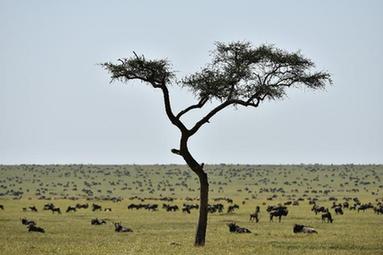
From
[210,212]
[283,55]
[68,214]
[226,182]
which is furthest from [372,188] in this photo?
[283,55]

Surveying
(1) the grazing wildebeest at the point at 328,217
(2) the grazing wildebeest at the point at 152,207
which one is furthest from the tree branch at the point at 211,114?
(2) the grazing wildebeest at the point at 152,207

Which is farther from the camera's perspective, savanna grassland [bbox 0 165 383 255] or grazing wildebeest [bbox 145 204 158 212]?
grazing wildebeest [bbox 145 204 158 212]

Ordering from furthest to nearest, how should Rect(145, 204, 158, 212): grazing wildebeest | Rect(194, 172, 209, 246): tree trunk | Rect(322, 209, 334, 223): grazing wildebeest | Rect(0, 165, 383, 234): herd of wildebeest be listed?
Rect(0, 165, 383, 234): herd of wildebeest, Rect(145, 204, 158, 212): grazing wildebeest, Rect(322, 209, 334, 223): grazing wildebeest, Rect(194, 172, 209, 246): tree trunk

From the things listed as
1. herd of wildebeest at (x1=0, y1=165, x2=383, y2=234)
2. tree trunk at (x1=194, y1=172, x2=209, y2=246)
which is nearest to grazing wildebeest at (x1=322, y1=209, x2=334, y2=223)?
tree trunk at (x1=194, y1=172, x2=209, y2=246)

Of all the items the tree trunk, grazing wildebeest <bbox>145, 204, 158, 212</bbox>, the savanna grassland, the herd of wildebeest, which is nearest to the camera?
the savanna grassland

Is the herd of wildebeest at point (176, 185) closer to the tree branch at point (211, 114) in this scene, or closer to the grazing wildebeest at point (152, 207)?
the grazing wildebeest at point (152, 207)

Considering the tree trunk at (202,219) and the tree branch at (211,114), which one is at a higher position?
the tree branch at (211,114)

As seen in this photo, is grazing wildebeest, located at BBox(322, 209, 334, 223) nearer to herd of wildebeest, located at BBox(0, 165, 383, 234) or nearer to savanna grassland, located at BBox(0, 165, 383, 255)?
savanna grassland, located at BBox(0, 165, 383, 255)

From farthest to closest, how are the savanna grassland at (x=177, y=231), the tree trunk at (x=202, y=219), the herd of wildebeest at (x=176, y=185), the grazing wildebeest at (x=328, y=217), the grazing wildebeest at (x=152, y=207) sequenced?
the herd of wildebeest at (x=176, y=185) < the grazing wildebeest at (x=152, y=207) < the grazing wildebeest at (x=328, y=217) < the tree trunk at (x=202, y=219) < the savanna grassland at (x=177, y=231)

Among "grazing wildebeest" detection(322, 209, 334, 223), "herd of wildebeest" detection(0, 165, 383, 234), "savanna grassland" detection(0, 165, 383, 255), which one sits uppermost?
"herd of wildebeest" detection(0, 165, 383, 234)

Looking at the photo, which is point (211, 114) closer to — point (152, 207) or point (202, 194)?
point (202, 194)

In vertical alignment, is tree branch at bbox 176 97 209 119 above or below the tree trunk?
above

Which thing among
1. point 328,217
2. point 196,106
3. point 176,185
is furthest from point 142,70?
point 176,185

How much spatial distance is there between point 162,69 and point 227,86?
2.93m
